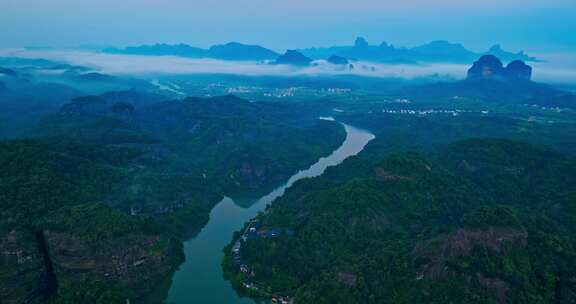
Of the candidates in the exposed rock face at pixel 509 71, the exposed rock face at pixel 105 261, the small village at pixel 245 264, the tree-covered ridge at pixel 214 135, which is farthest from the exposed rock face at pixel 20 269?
the exposed rock face at pixel 509 71

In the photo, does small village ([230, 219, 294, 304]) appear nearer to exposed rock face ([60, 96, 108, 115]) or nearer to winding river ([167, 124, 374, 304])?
winding river ([167, 124, 374, 304])

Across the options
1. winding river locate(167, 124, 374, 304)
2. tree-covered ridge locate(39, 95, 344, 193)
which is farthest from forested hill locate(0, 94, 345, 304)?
winding river locate(167, 124, 374, 304)

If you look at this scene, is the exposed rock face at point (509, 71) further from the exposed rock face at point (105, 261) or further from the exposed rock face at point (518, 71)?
the exposed rock face at point (105, 261)

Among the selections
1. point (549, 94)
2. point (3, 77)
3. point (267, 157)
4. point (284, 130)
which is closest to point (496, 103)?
point (549, 94)

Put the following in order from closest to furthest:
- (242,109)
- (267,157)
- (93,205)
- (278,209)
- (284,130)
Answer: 1. (93,205)
2. (278,209)
3. (267,157)
4. (284,130)
5. (242,109)

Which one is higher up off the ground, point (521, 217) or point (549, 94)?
point (549, 94)

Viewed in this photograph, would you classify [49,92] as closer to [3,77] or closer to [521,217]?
[3,77]
